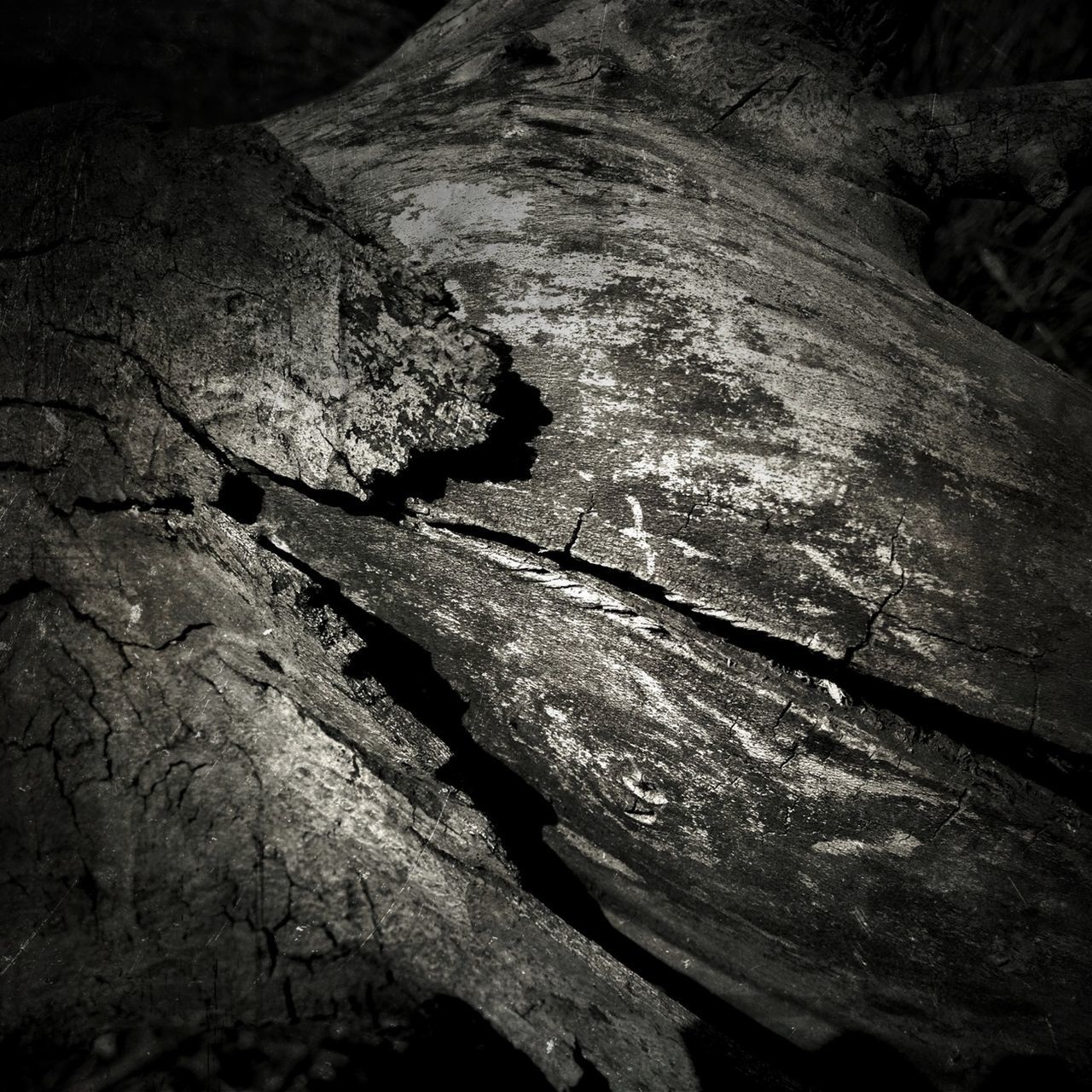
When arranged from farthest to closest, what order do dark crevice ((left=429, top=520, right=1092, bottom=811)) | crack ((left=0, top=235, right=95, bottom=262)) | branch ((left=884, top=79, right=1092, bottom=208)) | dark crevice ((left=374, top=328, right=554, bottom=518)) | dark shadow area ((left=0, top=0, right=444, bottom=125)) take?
1. dark shadow area ((left=0, top=0, right=444, bottom=125))
2. branch ((left=884, top=79, right=1092, bottom=208))
3. crack ((left=0, top=235, right=95, bottom=262))
4. dark crevice ((left=374, top=328, right=554, bottom=518))
5. dark crevice ((left=429, top=520, right=1092, bottom=811))

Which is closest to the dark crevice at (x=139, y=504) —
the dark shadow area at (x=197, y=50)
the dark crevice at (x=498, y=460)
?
the dark crevice at (x=498, y=460)

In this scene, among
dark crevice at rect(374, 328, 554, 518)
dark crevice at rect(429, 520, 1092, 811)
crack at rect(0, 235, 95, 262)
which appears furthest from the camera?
crack at rect(0, 235, 95, 262)

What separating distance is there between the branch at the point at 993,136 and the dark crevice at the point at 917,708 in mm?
1177

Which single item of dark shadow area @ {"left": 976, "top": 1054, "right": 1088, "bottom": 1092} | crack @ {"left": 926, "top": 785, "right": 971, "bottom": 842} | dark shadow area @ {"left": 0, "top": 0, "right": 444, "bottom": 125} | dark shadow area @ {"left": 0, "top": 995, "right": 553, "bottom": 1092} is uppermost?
dark shadow area @ {"left": 0, "top": 0, "right": 444, "bottom": 125}

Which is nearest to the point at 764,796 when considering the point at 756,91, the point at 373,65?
the point at 756,91

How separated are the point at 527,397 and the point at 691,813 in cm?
71

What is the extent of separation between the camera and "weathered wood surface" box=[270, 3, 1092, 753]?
838 mm

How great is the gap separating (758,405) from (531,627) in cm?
48

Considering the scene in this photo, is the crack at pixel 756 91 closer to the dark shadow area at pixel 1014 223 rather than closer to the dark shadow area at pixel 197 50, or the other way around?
the dark shadow area at pixel 1014 223

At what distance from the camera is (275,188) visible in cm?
101

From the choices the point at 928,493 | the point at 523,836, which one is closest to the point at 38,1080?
the point at 523,836

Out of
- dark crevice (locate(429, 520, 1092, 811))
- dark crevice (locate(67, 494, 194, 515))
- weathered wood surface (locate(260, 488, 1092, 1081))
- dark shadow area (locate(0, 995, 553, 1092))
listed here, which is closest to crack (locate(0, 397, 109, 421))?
dark crevice (locate(67, 494, 194, 515))

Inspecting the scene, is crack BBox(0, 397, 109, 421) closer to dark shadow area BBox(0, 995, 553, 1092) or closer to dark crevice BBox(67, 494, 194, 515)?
dark crevice BBox(67, 494, 194, 515)

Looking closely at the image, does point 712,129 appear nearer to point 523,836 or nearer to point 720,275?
point 720,275
